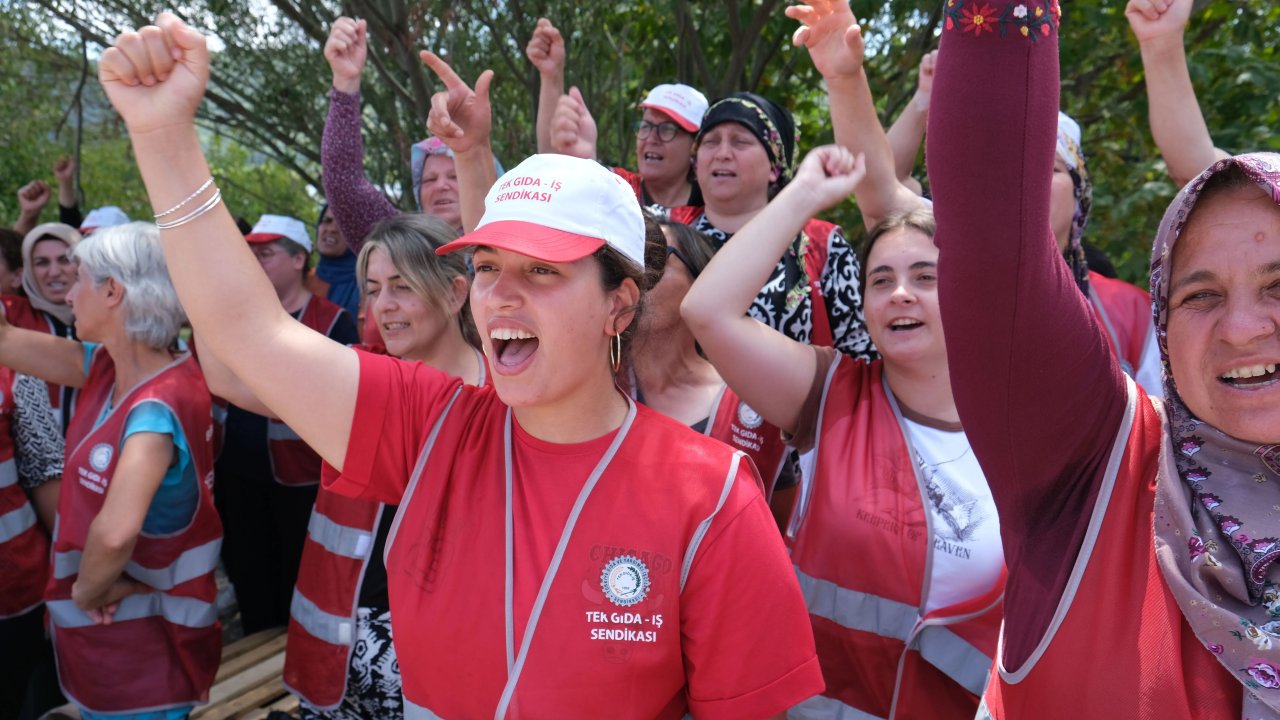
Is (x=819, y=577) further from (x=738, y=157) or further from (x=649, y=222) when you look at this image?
(x=738, y=157)

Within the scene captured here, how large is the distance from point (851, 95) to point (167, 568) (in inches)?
101

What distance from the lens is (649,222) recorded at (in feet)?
7.34

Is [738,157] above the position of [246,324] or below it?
above

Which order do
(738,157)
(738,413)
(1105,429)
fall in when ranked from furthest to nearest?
1. (738,157)
2. (738,413)
3. (1105,429)

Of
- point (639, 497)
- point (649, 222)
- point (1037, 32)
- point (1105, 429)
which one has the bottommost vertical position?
point (639, 497)

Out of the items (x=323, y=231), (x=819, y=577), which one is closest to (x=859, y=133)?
(x=819, y=577)

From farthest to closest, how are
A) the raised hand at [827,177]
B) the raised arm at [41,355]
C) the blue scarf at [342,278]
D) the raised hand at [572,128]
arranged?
the blue scarf at [342,278], the raised arm at [41,355], the raised hand at [572,128], the raised hand at [827,177]

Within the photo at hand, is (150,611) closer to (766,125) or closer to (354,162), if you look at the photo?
(354,162)

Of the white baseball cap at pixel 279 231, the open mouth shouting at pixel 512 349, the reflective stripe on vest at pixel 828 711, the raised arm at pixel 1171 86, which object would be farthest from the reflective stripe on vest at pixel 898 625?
the white baseball cap at pixel 279 231

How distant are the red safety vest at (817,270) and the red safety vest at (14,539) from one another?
263 centimetres

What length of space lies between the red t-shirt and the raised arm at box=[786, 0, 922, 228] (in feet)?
3.73

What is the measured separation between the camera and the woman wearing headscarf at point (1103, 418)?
3.99ft

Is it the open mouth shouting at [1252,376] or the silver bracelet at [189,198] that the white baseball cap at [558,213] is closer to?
the silver bracelet at [189,198]

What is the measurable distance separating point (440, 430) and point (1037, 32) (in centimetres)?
120
